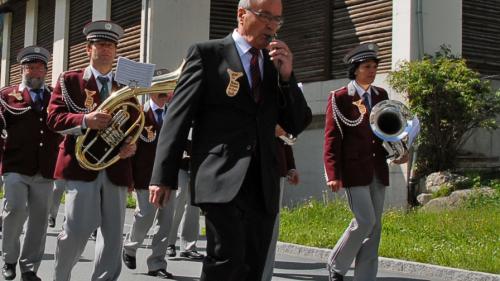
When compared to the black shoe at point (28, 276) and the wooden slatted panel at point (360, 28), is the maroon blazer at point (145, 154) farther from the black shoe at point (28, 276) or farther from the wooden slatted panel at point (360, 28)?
the wooden slatted panel at point (360, 28)

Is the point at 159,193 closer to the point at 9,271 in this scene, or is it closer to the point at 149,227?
the point at 9,271

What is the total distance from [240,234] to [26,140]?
11.7 ft

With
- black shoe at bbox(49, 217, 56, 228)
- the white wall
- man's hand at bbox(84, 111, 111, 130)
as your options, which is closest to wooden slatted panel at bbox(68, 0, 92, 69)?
the white wall

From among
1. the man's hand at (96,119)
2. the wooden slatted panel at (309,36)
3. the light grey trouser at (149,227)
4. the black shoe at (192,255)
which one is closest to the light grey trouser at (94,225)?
the man's hand at (96,119)

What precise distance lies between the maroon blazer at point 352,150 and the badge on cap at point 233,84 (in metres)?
2.48

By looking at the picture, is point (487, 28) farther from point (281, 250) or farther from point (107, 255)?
point (107, 255)

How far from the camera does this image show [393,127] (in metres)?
6.14

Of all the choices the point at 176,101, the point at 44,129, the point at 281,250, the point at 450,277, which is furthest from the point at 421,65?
the point at 176,101

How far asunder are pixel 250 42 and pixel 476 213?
23.1ft

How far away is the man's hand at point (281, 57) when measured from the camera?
3715 millimetres

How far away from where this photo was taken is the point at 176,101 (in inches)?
149

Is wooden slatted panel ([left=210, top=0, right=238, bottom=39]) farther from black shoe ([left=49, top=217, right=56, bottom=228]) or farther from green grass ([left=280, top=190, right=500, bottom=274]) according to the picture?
black shoe ([left=49, top=217, right=56, bottom=228])

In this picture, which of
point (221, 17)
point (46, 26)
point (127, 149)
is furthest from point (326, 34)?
point (46, 26)

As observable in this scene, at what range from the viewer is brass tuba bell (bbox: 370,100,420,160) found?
20.0ft
